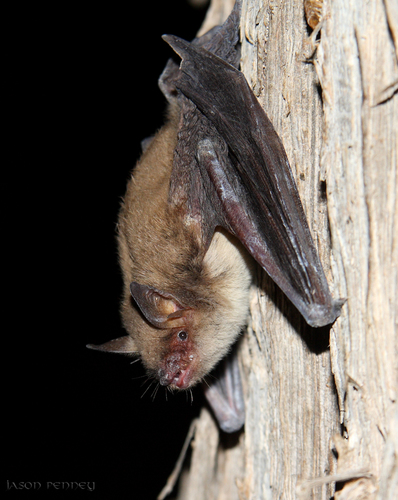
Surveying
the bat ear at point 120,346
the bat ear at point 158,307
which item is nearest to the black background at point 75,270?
the bat ear at point 120,346

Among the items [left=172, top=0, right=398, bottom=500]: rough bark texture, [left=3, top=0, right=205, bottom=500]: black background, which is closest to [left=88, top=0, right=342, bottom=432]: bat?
[left=172, top=0, right=398, bottom=500]: rough bark texture

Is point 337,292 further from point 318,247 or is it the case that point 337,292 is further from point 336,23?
point 336,23

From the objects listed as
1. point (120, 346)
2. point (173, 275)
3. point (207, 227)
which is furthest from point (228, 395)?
point (207, 227)

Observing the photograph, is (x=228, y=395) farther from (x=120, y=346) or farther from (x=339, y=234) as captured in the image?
(x=339, y=234)

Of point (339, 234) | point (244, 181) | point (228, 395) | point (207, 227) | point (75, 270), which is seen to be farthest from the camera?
point (75, 270)

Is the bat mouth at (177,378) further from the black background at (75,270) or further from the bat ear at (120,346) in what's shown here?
the black background at (75,270)

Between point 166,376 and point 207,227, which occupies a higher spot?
point 207,227
